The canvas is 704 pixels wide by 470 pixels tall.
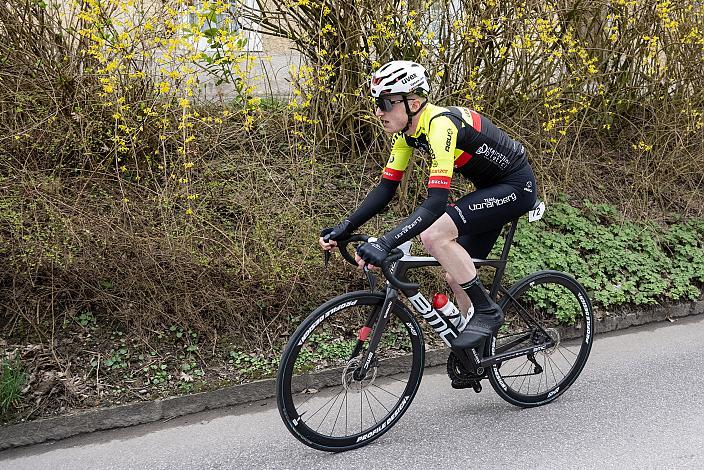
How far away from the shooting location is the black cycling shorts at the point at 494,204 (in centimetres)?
416

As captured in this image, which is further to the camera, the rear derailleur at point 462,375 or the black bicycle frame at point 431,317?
the rear derailleur at point 462,375

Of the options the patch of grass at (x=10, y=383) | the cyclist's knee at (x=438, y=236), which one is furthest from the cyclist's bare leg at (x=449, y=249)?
the patch of grass at (x=10, y=383)

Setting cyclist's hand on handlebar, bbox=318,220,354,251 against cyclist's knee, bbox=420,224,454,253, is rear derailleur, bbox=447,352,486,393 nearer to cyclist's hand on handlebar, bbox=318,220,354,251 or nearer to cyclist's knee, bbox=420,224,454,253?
cyclist's knee, bbox=420,224,454,253

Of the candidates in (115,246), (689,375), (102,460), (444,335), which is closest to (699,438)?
(689,375)

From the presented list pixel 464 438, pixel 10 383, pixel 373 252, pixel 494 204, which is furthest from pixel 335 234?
pixel 10 383

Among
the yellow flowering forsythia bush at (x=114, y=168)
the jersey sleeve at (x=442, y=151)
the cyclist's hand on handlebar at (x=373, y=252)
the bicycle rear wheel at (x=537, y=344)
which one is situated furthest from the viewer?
the yellow flowering forsythia bush at (x=114, y=168)

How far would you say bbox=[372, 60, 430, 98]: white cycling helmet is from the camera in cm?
388

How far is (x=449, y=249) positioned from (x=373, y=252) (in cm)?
66

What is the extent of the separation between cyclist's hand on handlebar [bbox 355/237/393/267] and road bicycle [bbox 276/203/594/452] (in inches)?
6.1

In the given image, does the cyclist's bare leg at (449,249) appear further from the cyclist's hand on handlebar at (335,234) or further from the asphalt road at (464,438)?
the asphalt road at (464,438)

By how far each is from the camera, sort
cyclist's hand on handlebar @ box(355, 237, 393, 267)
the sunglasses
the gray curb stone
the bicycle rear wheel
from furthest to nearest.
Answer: the bicycle rear wheel, the gray curb stone, the sunglasses, cyclist's hand on handlebar @ box(355, 237, 393, 267)

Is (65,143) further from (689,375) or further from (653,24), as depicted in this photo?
(653,24)

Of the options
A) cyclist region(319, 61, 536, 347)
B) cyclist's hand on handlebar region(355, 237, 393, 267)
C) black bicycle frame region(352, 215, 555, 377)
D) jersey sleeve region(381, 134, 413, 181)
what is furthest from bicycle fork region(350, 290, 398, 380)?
jersey sleeve region(381, 134, 413, 181)

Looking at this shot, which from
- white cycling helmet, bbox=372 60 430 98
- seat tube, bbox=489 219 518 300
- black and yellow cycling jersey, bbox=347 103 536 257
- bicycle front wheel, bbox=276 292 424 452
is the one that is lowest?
bicycle front wheel, bbox=276 292 424 452
